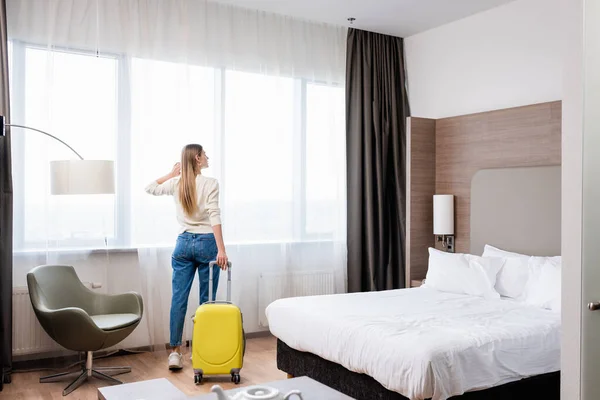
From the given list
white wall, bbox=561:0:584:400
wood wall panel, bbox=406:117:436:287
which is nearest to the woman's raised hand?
wood wall panel, bbox=406:117:436:287

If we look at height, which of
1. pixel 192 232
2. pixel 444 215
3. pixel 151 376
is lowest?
pixel 151 376

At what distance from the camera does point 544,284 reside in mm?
4234

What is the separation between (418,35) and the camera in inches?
243

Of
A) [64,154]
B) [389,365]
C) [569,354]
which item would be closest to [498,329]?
[389,365]

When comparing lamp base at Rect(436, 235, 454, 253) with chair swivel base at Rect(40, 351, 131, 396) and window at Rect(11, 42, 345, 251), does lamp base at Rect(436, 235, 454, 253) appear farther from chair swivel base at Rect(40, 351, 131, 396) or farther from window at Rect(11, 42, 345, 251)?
chair swivel base at Rect(40, 351, 131, 396)

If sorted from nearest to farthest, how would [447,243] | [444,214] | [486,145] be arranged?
[486,145], [444,214], [447,243]

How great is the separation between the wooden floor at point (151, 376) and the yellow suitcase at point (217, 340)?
153 millimetres

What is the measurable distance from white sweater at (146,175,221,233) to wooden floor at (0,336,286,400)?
1025 millimetres

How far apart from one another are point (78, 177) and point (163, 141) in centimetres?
108

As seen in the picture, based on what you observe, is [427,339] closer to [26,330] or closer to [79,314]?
[79,314]

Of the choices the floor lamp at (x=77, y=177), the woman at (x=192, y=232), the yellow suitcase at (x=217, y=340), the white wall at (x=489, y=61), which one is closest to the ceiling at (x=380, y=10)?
the white wall at (x=489, y=61)

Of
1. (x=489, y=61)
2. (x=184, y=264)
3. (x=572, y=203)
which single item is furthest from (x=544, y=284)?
(x=184, y=264)

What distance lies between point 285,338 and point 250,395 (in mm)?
1564

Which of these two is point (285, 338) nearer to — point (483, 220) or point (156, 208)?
point (156, 208)
